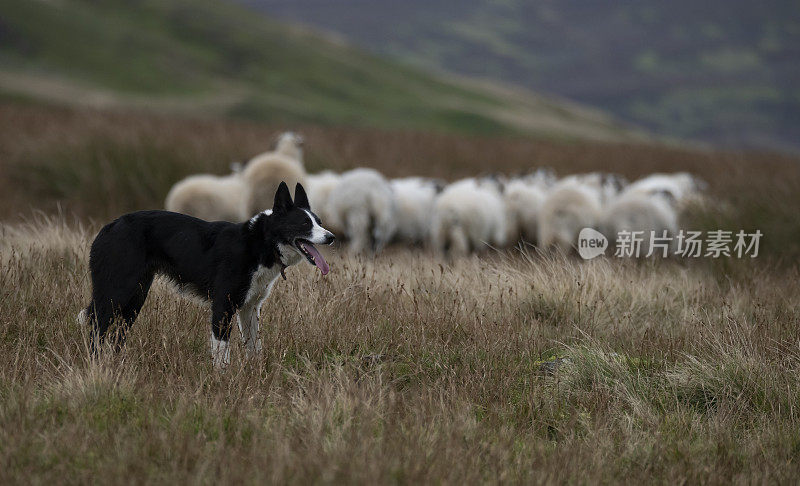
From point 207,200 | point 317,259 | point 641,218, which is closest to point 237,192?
point 207,200

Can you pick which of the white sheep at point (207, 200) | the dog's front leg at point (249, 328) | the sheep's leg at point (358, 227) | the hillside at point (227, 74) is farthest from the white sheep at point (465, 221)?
the hillside at point (227, 74)

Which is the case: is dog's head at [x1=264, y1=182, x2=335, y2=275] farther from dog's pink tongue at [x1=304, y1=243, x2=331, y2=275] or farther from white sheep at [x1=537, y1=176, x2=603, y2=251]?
white sheep at [x1=537, y1=176, x2=603, y2=251]

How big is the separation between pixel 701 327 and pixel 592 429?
1.62 m

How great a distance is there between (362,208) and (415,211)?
1.29m

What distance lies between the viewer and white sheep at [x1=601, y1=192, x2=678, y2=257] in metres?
10.0

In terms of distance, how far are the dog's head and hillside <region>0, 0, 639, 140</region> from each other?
47.0m

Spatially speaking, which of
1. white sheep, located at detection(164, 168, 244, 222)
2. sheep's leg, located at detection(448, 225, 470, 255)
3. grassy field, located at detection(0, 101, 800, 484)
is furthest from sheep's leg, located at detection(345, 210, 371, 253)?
grassy field, located at detection(0, 101, 800, 484)

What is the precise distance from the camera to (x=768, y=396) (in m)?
4.40

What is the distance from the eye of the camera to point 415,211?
11.4 metres

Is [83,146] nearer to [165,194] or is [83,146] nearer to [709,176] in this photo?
[165,194]

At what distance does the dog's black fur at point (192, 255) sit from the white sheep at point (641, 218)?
669 cm

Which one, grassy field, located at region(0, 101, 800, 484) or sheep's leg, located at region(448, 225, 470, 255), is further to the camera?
sheep's leg, located at region(448, 225, 470, 255)

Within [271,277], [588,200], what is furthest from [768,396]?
[588,200]

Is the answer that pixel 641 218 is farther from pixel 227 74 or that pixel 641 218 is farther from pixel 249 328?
pixel 227 74
